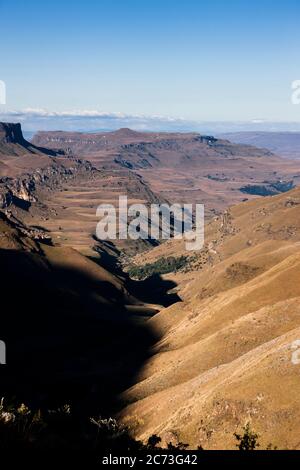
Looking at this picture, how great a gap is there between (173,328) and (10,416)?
14106 centimetres

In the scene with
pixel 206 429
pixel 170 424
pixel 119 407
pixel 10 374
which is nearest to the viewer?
pixel 206 429

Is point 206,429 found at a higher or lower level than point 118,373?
higher

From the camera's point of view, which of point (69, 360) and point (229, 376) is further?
point (69, 360)

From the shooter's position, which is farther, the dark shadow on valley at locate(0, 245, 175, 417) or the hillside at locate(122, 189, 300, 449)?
the dark shadow on valley at locate(0, 245, 175, 417)

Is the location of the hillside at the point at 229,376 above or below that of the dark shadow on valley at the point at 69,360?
above

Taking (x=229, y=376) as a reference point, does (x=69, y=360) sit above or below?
below

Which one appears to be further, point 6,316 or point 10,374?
point 6,316

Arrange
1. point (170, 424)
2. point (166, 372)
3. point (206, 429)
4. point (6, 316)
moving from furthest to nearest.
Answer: point (6, 316) → point (166, 372) → point (170, 424) → point (206, 429)

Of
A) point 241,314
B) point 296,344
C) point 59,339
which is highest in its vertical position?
point 296,344

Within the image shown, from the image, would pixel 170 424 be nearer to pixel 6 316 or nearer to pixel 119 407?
pixel 119 407

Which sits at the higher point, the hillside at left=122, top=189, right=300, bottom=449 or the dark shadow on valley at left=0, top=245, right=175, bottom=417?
the hillside at left=122, top=189, right=300, bottom=449

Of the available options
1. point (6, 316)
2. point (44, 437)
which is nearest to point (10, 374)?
point (6, 316)

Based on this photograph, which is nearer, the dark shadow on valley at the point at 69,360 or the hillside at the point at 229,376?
the hillside at the point at 229,376

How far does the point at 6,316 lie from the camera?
619ft
